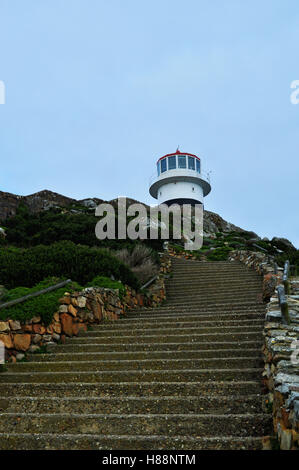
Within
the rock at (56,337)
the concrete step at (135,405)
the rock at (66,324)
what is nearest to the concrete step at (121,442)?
the concrete step at (135,405)

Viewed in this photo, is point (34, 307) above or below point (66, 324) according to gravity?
above

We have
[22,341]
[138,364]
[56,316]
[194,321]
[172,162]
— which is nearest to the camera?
[138,364]

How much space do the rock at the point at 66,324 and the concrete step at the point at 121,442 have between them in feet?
10.4

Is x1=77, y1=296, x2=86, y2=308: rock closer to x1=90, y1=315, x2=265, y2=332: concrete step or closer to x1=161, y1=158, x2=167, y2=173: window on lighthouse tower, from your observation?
x1=90, y1=315, x2=265, y2=332: concrete step

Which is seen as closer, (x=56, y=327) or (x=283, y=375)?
(x=283, y=375)

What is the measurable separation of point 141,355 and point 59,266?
13.4 feet

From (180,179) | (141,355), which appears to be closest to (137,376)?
(141,355)

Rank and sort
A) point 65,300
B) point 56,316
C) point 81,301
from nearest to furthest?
point 56,316 < point 65,300 < point 81,301

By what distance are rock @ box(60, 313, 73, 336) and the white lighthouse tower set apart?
22.9m

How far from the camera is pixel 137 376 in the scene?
15.4ft

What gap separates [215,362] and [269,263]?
842cm

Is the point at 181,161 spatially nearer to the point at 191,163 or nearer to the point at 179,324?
the point at 191,163

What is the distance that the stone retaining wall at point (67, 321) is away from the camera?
18.6 feet

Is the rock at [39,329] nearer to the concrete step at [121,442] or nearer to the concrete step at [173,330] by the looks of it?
the concrete step at [173,330]
